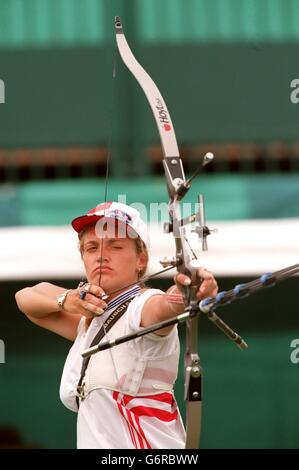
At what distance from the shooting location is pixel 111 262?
96.2 inches

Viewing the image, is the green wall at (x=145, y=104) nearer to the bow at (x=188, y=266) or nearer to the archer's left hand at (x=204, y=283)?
the bow at (x=188, y=266)

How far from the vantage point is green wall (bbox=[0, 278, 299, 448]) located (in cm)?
414

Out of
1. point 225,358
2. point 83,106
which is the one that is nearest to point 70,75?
point 83,106

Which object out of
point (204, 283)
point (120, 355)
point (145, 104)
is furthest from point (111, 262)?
point (145, 104)

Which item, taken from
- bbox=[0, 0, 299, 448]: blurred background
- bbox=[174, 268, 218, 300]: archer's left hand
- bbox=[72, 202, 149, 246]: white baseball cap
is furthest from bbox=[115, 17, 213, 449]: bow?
bbox=[0, 0, 299, 448]: blurred background

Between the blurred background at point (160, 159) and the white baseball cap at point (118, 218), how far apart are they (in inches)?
61.2

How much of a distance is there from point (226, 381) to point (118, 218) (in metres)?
1.81

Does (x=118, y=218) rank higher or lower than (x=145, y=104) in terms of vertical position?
lower

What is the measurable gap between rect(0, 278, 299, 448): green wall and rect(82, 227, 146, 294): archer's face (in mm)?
1679

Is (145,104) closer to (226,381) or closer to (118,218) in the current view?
(226,381)

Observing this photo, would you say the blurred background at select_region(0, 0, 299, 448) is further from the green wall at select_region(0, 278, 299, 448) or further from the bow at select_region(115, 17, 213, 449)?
the bow at select_region(115, 17, 213, 449)

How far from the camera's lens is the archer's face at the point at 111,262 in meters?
2.44

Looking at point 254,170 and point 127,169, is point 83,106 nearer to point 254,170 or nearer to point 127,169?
point 127,169

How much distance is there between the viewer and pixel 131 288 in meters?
Answer: 2.45
